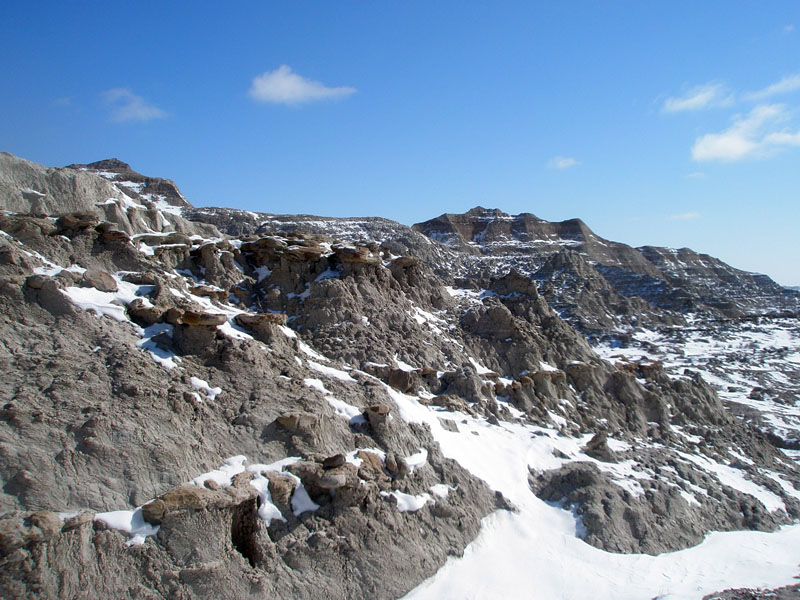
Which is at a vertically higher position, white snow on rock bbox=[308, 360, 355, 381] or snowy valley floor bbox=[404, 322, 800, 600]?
white snow on rock bbox=[308, 360, 355, 381]

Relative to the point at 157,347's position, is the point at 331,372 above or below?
below

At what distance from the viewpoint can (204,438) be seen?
1184 cm

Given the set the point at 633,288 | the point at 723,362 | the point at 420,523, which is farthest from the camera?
the point at 633,288

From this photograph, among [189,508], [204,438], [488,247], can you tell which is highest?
[488,247]

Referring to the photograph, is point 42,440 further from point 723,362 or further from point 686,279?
point 686,279

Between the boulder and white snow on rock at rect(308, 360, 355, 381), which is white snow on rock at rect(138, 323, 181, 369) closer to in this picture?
the boulder

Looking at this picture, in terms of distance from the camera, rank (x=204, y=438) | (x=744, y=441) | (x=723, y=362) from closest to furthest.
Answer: (x=204, y=438) < (x=744, y=441) < (x=723, y=362)

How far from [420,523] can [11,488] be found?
8.30 meters

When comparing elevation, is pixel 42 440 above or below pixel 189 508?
above

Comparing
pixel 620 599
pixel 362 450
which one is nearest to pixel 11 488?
pixel 362 450

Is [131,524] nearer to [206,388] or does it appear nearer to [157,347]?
[206,388]

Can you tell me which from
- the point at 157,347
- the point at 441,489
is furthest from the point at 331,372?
the point at 157,347

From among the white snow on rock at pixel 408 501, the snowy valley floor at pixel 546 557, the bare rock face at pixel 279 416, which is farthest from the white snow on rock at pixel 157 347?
the snowy valley floor at pixel 546 557

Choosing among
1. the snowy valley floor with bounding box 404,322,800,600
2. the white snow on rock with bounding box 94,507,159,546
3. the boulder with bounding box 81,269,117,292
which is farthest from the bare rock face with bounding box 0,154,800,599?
the snowy valley floor with bounding box 404,322,800,600
